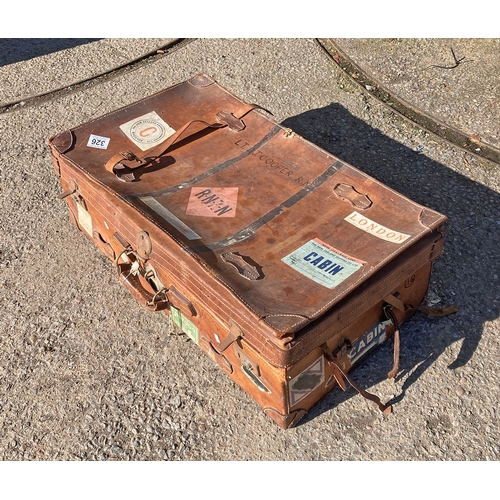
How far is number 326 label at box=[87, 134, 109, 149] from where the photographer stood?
3.12 metres

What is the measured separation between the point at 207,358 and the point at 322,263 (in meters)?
0.75

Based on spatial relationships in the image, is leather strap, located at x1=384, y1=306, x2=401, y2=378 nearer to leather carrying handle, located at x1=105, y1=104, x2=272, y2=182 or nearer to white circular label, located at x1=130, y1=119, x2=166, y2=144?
leather carrying handle, located at x1=105, y1=104, x2=272, y2=182

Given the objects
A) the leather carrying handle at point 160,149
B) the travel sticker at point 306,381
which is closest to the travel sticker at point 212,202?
the leather carrying handle at point 160,149

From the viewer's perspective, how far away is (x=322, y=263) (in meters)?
2.47

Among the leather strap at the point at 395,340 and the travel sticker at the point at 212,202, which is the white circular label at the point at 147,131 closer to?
the travel sticker at the point at 212,202

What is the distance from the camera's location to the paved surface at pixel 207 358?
2.51 metres

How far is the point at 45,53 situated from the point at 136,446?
3.53 m

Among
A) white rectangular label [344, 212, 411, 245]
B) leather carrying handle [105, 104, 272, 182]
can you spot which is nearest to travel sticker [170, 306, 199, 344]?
leather carrying handle [105, 104, 272, 182]

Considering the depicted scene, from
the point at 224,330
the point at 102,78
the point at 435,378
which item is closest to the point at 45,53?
the point at 102,78

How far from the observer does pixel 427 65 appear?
175 inches

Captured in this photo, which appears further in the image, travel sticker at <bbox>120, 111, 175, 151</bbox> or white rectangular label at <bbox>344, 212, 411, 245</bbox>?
travel sticker at <bbox>120, 111, 175, 151</bbox>

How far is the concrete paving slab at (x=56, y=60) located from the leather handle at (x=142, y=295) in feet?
7.28

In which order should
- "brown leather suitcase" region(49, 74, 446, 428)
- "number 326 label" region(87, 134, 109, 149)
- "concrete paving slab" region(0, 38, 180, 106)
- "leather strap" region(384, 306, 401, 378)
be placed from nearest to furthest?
"brown leather suitcase" region(49, 74, 446, 428)
"leather strap" region(384, 306, 401, 378)
"number 326 label" region(87, 134, 109, 149)
"concrete paving slab" region(0, 38, 180, 106)

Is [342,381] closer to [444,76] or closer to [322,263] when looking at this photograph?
[322,263]
